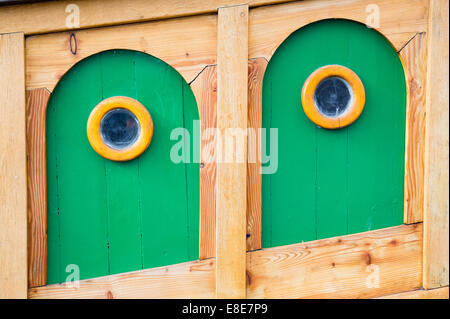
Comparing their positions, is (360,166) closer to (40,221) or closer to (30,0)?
(40,221)

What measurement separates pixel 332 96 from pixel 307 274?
2.78 feet

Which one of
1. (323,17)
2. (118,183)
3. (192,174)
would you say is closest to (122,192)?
(118,183)

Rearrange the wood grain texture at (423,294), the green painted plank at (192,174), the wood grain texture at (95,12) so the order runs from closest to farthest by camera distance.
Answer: the wood grain texture at (95,12), the green painted plank at (192,174), the wood grain texture at (423,294)

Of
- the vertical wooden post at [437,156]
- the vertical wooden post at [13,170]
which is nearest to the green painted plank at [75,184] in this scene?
the vertical wooden post at [13,170]

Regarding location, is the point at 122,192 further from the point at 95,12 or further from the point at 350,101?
the point at 350,101

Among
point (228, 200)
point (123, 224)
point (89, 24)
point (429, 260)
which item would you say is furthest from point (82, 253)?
point (429, 260)

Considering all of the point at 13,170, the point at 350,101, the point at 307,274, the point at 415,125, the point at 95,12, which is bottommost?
the point at 307,274

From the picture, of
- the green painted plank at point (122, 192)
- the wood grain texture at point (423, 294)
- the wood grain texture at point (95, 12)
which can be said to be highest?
the wood grain texture at point (95, 12)

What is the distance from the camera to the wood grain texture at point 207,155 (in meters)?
1.87

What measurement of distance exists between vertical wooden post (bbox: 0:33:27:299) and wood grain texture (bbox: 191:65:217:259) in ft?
2.50

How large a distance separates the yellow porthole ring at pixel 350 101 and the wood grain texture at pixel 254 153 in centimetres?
22

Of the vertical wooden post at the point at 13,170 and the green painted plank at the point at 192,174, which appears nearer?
the vertical wooden post at the point at 13,170

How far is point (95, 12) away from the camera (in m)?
1.80

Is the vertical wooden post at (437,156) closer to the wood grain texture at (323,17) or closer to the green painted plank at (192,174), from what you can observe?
the wood grain texture at (323,17)
